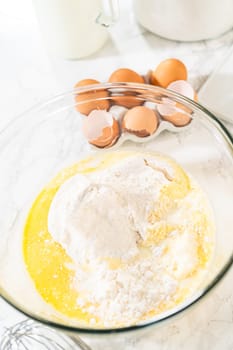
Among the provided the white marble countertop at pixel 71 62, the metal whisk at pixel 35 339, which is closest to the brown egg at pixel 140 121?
the white marble countertop at pixel 71 62

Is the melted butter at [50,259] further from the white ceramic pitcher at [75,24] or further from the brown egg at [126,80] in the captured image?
the white ceramic pitcher at [75,24]

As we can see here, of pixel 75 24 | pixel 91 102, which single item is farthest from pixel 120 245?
pixel 75 24

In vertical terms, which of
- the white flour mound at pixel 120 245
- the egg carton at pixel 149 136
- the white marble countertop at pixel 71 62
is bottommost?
the white flour mound at pixel 120 245

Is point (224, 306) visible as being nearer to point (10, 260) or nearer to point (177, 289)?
point (177, 289)

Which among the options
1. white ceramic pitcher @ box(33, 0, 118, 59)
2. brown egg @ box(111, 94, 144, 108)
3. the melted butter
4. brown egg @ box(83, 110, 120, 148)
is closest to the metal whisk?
the melted butter

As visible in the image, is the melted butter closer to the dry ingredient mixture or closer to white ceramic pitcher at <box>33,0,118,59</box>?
the dry ingredient mixture

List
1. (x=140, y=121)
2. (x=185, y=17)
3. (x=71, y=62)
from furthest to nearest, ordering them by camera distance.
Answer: (x=71, y=62) → (x=185, y=17) → (x=140, y=121)

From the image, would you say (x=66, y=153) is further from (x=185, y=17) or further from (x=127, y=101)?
(x=185, y=17)
